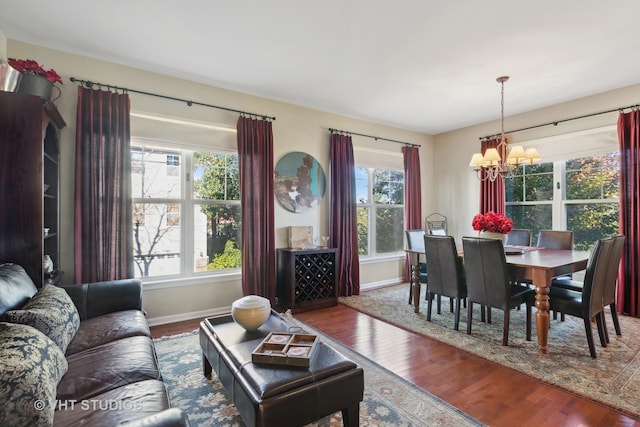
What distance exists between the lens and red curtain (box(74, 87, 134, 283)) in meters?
2.84

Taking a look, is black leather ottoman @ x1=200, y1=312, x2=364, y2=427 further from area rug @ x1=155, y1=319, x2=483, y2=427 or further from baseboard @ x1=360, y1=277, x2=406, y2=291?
baseboard @ x1=360, y1=277, x2=406, y2=291

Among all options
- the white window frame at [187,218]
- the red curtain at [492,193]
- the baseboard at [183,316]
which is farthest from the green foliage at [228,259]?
the red curtain at [492,193]

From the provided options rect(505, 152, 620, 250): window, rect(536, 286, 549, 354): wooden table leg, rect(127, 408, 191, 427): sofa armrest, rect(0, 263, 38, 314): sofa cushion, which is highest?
rect(505, 152, 620, 250): window

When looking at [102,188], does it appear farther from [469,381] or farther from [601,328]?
[601,328]

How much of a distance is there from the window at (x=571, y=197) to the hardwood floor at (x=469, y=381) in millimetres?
2870

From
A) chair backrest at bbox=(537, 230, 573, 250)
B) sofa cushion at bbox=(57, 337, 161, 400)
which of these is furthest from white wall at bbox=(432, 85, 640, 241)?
sofa cushion at bbox=(57, 337, 161, 400)

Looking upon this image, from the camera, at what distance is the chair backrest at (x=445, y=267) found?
3145 mm

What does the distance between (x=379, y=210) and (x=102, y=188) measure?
12.7 ft

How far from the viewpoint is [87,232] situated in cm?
286

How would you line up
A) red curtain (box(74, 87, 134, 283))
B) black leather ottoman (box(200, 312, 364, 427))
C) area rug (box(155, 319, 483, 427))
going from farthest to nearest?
red curtain (box(74, 87, 134, 283))
area rug (box(155, 319, 483, 427))
black leather ottoman (box(200, 312, 364, 427))

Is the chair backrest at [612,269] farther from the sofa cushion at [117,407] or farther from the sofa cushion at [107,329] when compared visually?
the sofa cushion at [107,329]

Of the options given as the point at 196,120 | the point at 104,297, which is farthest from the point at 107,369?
the point at 196,120

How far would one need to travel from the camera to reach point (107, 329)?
203 cm

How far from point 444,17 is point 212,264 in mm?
3367
